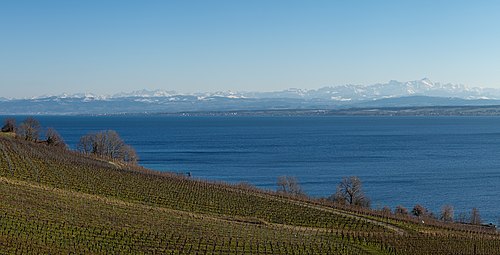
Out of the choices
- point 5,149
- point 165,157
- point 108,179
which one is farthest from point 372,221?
point 165,157

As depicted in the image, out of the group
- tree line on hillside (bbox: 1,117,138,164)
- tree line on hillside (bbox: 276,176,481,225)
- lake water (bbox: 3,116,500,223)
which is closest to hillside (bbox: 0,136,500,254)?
tree line on hillside (bbox: 276,176,481,225)

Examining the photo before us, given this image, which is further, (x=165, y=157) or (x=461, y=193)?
(x=165, y=157)

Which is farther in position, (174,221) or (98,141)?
(98,141)

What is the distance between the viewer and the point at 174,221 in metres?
51.0

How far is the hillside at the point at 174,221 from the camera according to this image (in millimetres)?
41562

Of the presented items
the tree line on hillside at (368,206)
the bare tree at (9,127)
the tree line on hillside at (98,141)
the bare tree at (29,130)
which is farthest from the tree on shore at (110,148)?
the tree line on hillside at (368,206)

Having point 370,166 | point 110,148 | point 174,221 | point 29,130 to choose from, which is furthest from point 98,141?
point 174,221

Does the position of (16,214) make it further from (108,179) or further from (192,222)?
(108,179)

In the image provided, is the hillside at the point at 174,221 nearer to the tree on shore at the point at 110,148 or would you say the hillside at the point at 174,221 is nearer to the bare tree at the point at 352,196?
the bare tree at the point at 352,196

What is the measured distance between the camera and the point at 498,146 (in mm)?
180750

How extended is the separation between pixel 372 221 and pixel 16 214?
33435 millimetres

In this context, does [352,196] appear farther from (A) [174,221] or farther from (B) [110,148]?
(B) [110,148]

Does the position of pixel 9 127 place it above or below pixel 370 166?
above

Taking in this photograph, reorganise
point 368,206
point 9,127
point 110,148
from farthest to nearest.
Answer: point 110,148 < point 9,127 < point 368,206
